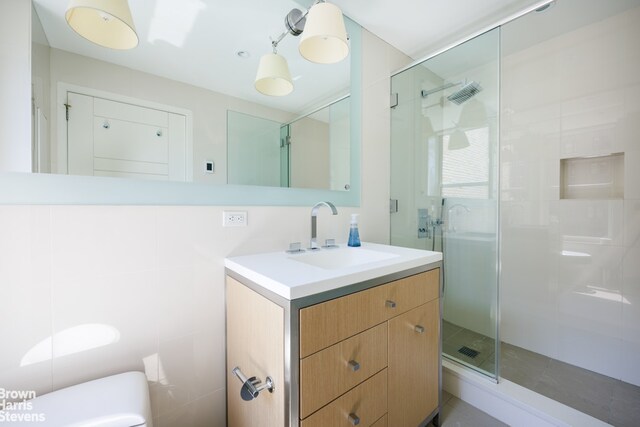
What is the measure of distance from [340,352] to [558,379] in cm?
172

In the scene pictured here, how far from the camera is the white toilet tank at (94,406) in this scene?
66 centimetres

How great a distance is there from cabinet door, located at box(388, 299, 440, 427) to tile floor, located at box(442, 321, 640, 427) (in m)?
0.59

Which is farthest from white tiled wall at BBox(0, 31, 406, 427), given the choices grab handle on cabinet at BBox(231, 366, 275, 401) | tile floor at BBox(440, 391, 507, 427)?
tile floor at BBox(440, 391, 507, 427)

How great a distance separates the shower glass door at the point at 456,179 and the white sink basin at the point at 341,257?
66cm

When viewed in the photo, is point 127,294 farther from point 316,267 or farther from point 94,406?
point 316,267

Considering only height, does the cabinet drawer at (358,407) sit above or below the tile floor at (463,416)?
above

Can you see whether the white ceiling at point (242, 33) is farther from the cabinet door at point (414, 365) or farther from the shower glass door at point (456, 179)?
the cabinet door at point (414, 365)

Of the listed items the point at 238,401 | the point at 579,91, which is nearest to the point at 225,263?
A: the point at 238,401

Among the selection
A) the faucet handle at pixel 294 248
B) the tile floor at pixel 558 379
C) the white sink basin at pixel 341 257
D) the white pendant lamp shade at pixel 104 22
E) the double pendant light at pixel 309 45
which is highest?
the double pendant light at pixel 309 45

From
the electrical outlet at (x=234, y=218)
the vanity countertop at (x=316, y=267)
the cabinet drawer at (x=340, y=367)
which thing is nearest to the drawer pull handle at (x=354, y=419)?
the cabinet drawer at (x=340, y=367)

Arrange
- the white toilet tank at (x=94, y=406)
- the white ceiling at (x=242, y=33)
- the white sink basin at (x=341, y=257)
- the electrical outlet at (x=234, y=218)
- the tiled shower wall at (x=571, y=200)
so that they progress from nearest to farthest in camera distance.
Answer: the white toilet tank at (x=94, y=406) → the white ceiling at (x=242, y=33) → the electrical outlet at (x=234, y=218) → the white sink basin at (x=341, y=257) → the tiled shower wall at (x=571, y=200)

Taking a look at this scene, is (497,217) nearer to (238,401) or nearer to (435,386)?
(435,386)

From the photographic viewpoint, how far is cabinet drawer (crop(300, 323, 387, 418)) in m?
0.77

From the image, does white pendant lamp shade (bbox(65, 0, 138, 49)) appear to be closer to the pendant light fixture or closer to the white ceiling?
the white ceiling
